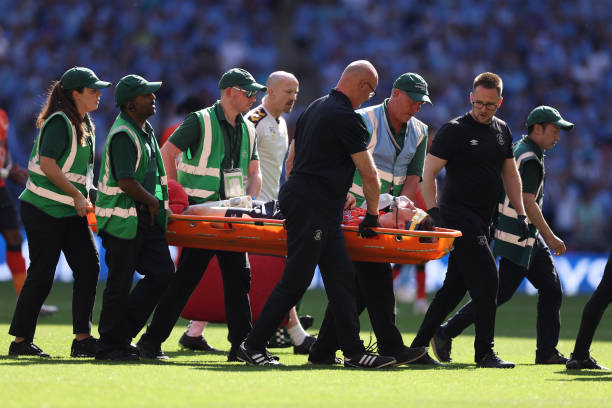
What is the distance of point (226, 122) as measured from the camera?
29.8 feet

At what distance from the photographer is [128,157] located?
8312mm

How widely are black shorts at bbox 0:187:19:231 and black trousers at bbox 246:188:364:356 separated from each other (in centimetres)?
470

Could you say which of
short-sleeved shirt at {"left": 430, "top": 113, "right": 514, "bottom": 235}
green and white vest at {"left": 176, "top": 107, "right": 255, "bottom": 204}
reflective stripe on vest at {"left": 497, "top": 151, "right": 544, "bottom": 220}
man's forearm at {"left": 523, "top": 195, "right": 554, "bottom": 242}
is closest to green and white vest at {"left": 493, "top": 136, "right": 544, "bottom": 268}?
reflective stripe on vest at {"left": 497, "top": 151, "right": 544, "bottom": 220}

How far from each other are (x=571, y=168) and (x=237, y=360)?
15988 millimetres

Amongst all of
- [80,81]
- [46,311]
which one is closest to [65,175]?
[80,81]

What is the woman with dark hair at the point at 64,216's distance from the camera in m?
8.82

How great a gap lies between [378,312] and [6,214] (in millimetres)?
5119

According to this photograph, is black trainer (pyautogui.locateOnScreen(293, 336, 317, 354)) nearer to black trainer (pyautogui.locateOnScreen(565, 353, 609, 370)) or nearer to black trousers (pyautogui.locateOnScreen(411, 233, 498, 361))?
black trousers (pyautogui.locateOnScreen(411, 233, 498, 361))

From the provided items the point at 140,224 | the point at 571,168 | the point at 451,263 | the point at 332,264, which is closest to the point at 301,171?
the point at 332,264

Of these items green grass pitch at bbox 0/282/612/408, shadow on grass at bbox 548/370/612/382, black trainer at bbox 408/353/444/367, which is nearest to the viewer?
green grass pitch at bbox 0/282/612/408

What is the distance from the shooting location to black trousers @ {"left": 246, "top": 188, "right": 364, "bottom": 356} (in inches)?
324

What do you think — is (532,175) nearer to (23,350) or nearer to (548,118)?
(548,118)

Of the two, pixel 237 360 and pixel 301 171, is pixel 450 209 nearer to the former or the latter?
pixel 301 171

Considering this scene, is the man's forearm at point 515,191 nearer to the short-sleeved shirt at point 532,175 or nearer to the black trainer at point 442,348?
the short-sleeved shirt at point 532,175
